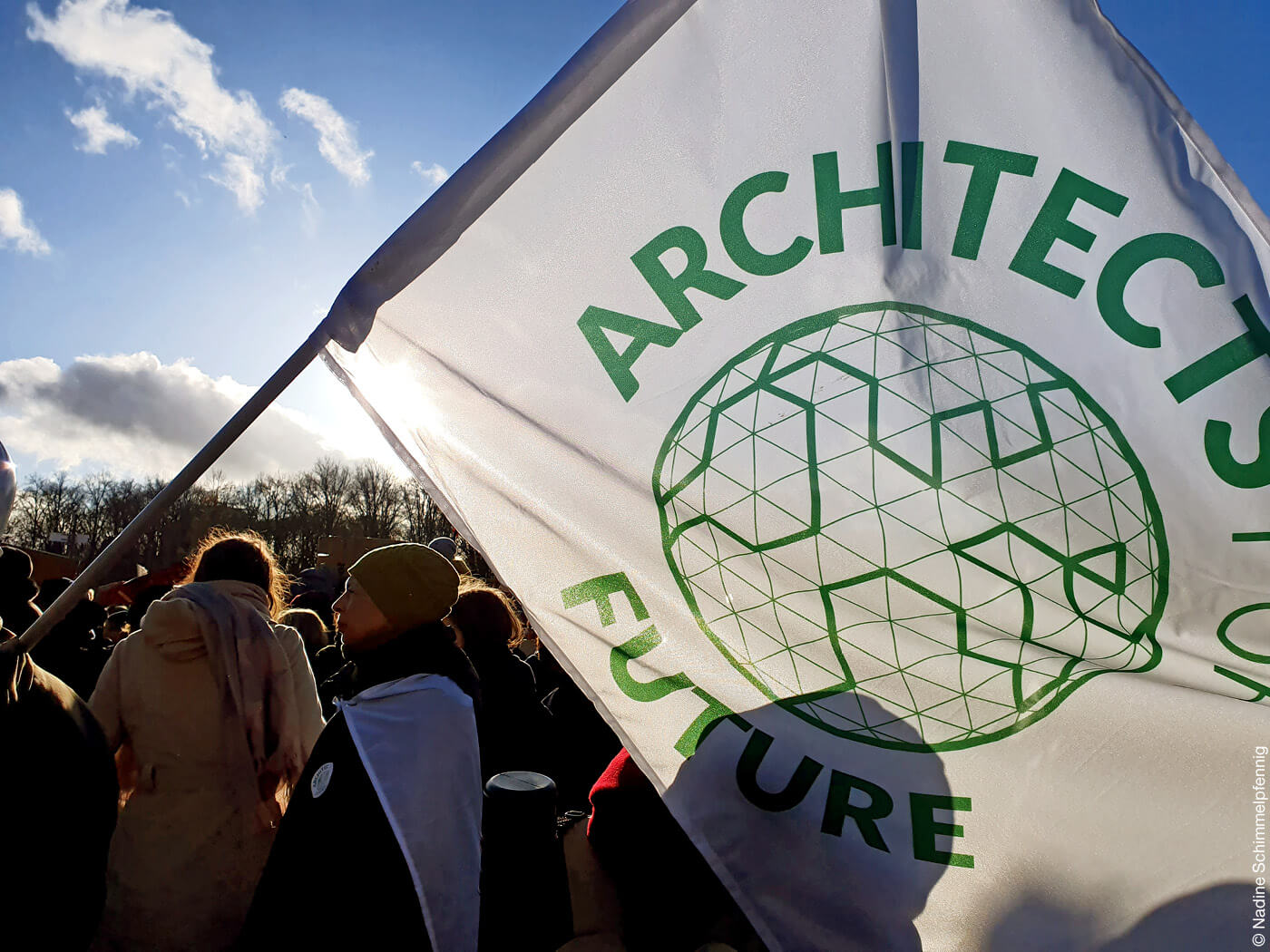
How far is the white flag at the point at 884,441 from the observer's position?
143 centimetres

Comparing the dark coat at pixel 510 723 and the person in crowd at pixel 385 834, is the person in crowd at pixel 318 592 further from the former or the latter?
the person in crowd at pixel 385 834

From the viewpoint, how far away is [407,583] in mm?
2154

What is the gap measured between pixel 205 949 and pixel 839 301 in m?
2.37

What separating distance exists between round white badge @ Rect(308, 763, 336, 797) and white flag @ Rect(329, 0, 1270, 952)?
589 mm

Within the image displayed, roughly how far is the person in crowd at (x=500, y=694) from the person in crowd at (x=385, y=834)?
1420 mm

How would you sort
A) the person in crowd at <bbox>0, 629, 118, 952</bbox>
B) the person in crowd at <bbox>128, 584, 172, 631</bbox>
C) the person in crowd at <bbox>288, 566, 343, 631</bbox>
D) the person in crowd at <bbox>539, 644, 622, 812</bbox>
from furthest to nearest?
the person in crowd at <bbox>288, 566, 343, 631</bbox>, the person in crowd at <bbox>128, 584, 172, 631</bbox>, the person in crowd at <bbox>539, 644, 622, 812</bbox>, the person in crowd at <bbox>0, 629, 118, 952</bbox>

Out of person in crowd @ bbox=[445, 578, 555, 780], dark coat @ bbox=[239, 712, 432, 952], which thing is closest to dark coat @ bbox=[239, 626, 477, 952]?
dark coat @ bbox=[239, 712, 432, 952]

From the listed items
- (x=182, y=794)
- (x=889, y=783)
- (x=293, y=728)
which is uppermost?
(x=889, y=783)

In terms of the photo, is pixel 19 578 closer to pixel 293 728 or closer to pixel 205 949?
pixel 293 728

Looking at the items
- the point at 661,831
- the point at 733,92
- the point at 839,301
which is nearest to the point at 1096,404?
the point at 839,301

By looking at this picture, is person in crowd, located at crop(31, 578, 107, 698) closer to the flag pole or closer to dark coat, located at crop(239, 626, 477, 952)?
dark coat, located at crop(239, 626, 477, 952)

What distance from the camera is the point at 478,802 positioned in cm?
185

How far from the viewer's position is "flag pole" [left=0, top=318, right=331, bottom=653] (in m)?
1.34

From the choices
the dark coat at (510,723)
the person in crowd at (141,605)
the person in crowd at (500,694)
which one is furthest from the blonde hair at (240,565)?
the person in crowd at (141,605)
